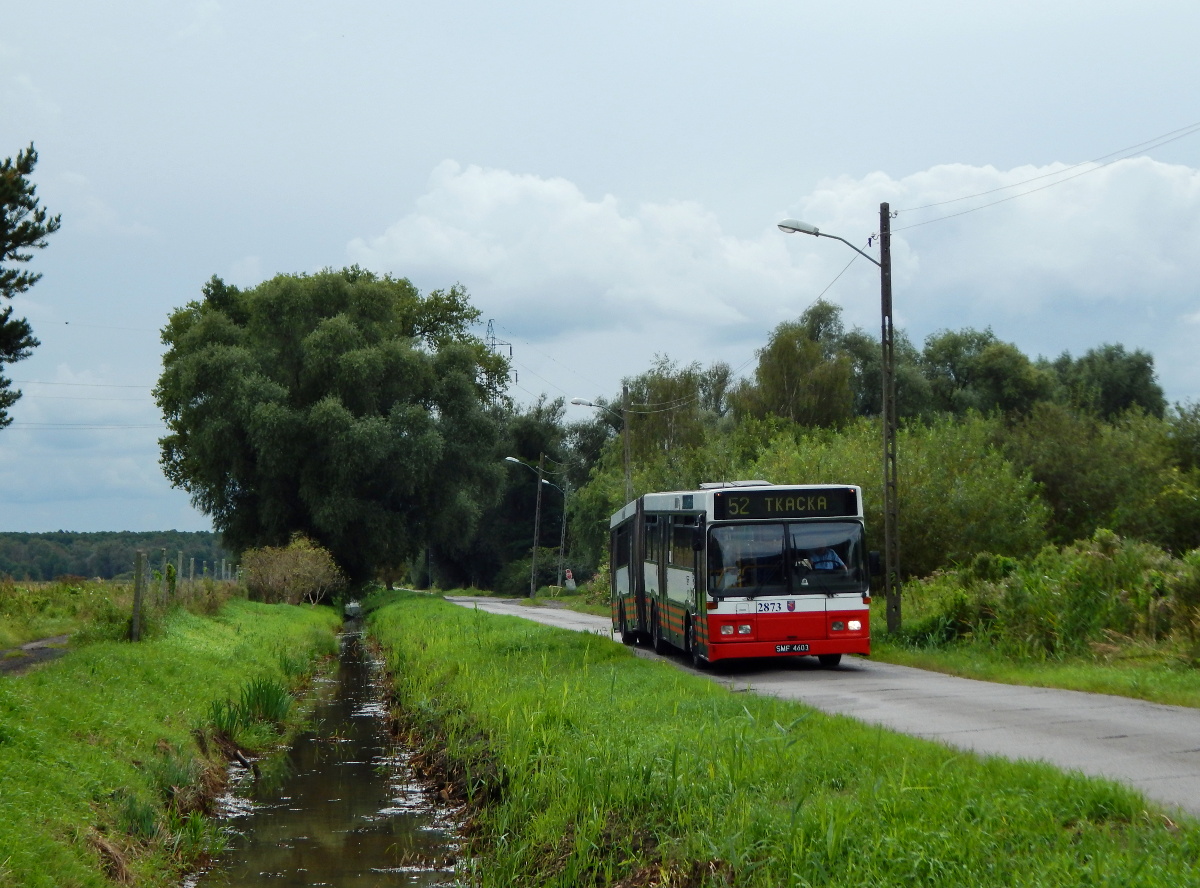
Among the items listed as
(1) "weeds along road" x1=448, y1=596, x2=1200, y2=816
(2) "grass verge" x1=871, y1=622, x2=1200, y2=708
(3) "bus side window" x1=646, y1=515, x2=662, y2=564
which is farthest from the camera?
(3) "bus side window" x1=646, y1=515, x2=662, y2=564

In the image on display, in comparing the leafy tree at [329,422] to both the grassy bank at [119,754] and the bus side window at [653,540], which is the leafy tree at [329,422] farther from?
the grassy bank at [119,754]

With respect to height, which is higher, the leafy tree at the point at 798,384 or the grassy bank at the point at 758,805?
the leafy tree at the point at 798,384

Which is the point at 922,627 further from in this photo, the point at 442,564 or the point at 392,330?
the point at 442,564

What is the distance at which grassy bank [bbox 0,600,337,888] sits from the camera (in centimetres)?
885

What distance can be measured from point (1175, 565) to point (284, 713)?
44.8ft

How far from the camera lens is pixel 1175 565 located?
19219 mm

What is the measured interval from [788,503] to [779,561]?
0.93 m

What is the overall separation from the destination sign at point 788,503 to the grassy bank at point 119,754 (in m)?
7.32

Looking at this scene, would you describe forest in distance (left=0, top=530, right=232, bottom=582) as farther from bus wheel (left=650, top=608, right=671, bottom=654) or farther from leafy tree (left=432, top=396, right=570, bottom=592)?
bus wheel (left=650, top=608, right=671, bottom=654)

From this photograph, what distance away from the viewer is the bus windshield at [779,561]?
19234mm

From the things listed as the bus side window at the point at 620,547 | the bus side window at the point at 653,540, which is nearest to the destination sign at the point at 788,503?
the bus side window at the point at 653,540

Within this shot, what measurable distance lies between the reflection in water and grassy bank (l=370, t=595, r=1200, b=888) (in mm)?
529

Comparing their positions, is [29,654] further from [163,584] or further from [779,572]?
[779,572]

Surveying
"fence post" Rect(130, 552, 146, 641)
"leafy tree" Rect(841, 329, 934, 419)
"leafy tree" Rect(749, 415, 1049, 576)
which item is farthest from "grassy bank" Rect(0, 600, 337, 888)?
"leafy tree" Rect(841, 329, 934, 419)
